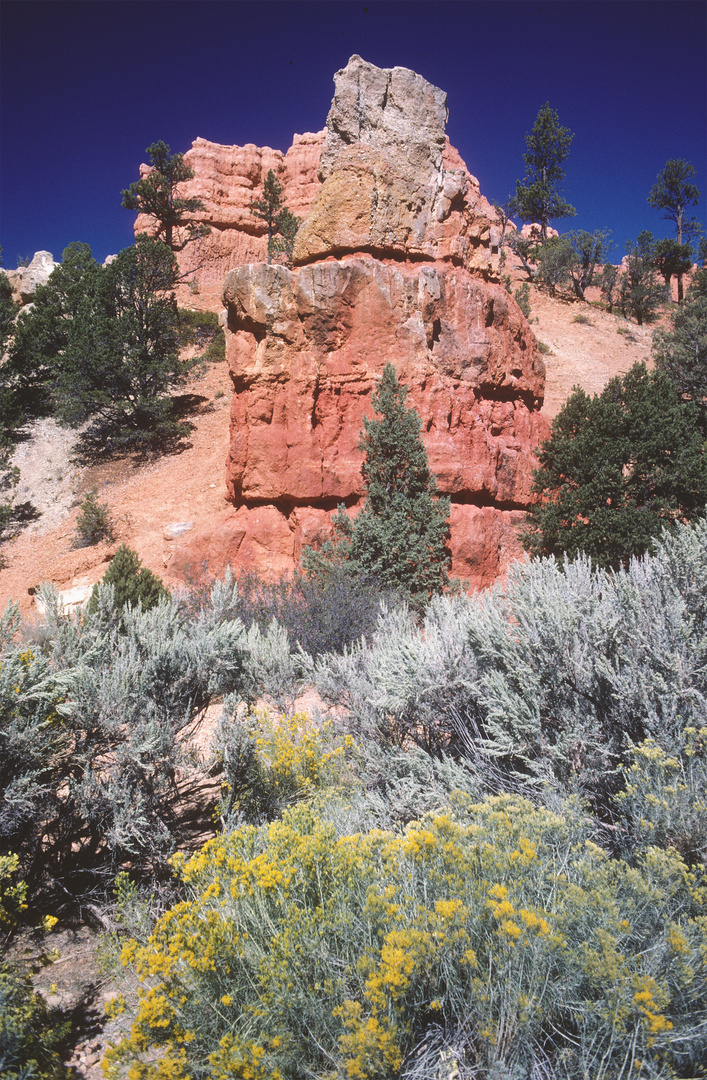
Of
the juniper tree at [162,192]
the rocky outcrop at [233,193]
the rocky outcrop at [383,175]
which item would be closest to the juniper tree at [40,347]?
the juniper tree at [162,192]

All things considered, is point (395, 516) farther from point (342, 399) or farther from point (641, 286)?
point (641, 286)

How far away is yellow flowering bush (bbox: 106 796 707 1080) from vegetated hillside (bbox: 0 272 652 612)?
951 cm

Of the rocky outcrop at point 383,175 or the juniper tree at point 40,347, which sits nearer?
the rocky outcrop at point 383,175

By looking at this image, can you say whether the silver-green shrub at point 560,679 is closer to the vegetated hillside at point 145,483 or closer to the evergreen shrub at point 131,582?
the evergreen shrub at point 131,582

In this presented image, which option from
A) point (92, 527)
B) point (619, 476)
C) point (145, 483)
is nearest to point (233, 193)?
point (145, 483)

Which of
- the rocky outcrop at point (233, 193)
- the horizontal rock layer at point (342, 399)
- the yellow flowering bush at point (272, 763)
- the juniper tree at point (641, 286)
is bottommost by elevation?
the yellow flowering bush at point (272, 763)

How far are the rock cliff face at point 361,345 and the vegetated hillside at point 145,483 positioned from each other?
2.22 m

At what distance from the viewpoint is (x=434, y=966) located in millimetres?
2104

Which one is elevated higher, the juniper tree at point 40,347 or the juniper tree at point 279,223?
the juniper tree at point 279,223

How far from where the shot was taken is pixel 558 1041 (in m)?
2.01

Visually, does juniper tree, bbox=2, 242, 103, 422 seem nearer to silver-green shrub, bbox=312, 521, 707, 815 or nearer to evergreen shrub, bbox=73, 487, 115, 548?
evergreen shrub, bbox=73, 487, 115, 548

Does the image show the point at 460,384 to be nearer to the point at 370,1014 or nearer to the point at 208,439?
the point at 208,439

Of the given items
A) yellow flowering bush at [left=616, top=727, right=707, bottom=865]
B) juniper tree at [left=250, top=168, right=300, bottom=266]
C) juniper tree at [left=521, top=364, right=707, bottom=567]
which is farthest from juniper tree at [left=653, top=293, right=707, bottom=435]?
yellow flowering bush at [left=616, top=727, right=707, bottom=865]

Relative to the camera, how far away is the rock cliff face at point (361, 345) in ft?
35.3
